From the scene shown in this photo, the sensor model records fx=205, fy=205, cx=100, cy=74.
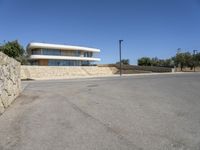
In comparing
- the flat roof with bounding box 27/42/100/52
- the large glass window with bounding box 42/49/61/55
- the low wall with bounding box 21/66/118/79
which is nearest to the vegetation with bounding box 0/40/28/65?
the flat roof with bounding box 27/42/100/52

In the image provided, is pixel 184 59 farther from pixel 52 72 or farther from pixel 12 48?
pixel 12 48

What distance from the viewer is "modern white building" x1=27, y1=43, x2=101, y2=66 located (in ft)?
181

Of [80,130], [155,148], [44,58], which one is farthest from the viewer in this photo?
[44,58]

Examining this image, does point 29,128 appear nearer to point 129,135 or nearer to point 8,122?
point 8,122

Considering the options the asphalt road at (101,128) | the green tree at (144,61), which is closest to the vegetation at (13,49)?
the asphalt road at (101,128)

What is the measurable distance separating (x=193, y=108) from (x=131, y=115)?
2525 millimetres

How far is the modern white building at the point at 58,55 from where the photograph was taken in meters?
55.2

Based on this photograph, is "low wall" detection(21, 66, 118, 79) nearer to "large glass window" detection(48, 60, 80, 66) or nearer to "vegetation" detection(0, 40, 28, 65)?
"vegetation" detection(0, 40, 28, 65)

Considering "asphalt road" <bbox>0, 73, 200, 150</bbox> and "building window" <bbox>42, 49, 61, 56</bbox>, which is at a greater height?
"building window" <bbox>42, 49, 61, 56</bbox>

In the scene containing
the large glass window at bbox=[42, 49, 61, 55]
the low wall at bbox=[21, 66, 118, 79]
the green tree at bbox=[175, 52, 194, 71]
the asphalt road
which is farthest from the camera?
the green tree at bbox=[175, 52, 194, 71]

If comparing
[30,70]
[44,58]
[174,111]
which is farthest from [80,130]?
[44,58]

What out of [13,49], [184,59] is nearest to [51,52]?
[13,49]

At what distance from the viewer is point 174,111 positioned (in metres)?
6.87

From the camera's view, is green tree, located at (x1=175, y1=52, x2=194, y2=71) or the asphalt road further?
green tree, located at (x1=175, y1=52, x2=194, y2=71)
